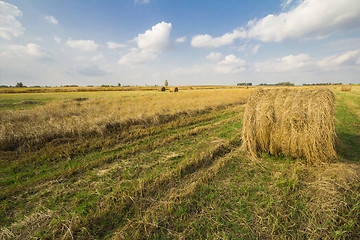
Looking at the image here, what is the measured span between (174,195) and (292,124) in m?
4.02

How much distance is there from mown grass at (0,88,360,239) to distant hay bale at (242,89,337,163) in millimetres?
395

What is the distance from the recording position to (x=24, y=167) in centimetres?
429

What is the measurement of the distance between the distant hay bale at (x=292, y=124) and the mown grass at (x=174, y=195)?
1.30 feet

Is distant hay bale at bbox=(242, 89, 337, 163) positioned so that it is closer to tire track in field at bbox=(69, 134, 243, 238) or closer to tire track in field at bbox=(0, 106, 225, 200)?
tire track in field at bbox=(69, 134, 243, 238)

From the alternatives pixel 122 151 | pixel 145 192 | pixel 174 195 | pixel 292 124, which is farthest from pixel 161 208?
pixel 292 124

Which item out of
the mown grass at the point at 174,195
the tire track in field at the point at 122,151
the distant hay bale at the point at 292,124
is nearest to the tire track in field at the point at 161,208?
the mown grass at the point at 174,195

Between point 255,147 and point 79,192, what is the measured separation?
5169mm

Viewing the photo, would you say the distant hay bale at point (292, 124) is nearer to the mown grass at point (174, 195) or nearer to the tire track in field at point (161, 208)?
the mown grass at point (174, 195)

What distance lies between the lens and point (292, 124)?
14.5 ft

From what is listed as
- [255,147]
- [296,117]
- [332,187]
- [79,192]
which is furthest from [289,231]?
[79,192]

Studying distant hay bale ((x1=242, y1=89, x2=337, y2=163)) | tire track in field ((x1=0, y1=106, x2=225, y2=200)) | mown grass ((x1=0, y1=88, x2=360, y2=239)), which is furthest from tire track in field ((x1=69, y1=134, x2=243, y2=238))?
tire track in field ((x1=0, y1=106, x2=225, y2=200))

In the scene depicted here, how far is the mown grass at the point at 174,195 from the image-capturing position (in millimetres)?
2434

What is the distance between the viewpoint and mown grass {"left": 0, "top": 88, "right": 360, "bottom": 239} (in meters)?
2.43

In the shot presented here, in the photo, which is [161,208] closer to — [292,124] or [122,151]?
[122,151]
